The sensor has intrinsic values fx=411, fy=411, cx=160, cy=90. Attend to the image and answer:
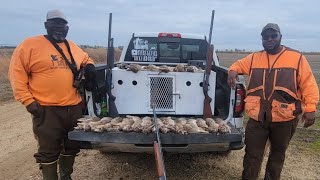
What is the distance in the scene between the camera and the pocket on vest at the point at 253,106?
505 cm

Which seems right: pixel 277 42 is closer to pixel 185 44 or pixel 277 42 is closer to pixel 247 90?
pixel 247 90

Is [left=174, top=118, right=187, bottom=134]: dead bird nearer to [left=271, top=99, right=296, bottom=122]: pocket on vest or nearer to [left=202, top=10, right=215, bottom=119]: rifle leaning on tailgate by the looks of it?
[left=202, top=10, right=215, bottom=119]: rifle leaning on tailgate

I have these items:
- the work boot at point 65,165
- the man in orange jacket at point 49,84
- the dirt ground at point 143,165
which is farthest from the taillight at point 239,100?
the work boot at point 65,165

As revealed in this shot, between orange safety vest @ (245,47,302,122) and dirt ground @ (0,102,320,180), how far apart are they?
1491 millimetres

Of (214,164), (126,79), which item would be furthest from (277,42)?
(214,164)

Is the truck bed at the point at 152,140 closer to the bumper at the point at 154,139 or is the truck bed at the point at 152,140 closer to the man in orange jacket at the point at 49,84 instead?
the bumper at the point at 154,139

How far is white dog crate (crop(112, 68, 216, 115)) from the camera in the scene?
18.2ft

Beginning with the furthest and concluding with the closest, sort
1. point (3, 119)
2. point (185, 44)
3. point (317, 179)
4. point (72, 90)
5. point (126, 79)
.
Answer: point (3, 119), point (185, 44), point (317, 179), point (126, 79), point (72, 90)

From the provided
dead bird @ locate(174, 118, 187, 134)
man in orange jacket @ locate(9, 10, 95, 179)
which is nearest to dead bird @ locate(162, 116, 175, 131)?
dead bird @ locate(174, 118, 187, 134)

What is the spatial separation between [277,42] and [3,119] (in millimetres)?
7625

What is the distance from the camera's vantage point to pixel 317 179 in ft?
19.6

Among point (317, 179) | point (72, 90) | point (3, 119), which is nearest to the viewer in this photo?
point (72, 90)

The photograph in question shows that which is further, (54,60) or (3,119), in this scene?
(3,119)

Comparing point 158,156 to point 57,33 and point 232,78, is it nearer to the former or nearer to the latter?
point 232,78
